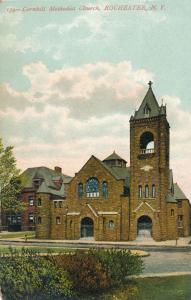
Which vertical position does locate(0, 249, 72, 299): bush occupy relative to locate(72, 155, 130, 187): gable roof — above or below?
below

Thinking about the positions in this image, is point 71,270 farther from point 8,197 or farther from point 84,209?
point 84,209

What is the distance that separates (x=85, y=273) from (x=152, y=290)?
203 cm

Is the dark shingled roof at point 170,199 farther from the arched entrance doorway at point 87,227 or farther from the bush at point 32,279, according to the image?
the bush at point 32,279

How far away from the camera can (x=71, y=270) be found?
35.9ft

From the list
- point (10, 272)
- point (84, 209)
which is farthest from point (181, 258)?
point (84, 209)

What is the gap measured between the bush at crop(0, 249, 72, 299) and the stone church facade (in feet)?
46.7

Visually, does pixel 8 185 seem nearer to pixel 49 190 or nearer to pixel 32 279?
pixel 32 279

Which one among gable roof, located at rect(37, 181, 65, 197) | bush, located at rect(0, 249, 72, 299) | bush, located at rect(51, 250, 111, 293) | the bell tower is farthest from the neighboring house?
bush, located at rect(51, 250, 111, 293)

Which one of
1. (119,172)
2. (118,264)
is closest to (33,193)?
(119,172)

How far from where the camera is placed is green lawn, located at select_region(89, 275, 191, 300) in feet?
36.6

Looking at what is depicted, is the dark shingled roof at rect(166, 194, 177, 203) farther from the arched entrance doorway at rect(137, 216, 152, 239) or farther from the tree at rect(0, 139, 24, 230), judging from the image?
the tree at rect(0, 139, 24, 230)

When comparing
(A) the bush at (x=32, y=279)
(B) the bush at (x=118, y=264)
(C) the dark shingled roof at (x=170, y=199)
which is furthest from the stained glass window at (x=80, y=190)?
(A) the bush at (x=32, y=279)

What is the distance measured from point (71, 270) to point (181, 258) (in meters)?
7.92

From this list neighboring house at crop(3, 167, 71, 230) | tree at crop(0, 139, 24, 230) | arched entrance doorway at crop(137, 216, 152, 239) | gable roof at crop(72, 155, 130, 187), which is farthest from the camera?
gable roof at crop(72, 155, 130, 187)
